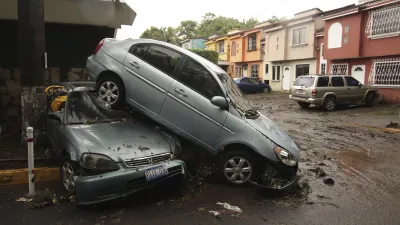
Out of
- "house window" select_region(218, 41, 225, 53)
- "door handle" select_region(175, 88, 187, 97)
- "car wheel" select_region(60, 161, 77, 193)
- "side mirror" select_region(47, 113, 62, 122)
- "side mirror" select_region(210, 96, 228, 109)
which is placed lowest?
"car wheel" select_region(60, 161, 77, 193)

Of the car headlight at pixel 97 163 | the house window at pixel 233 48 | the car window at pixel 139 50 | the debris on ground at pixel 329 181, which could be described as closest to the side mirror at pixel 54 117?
the car headlight at pixel 97 163

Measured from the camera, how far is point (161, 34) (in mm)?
58438

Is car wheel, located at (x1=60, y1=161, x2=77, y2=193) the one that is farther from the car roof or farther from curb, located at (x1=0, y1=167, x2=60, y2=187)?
the car roof

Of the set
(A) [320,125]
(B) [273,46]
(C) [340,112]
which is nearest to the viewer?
(A) [320,125]

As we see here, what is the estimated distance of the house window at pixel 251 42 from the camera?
105ft

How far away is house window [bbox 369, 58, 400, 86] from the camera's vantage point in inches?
668

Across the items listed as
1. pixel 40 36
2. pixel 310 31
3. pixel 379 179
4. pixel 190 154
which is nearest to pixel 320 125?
pixel 379 179

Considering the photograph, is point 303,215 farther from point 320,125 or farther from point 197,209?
point 320,125

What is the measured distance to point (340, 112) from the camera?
15359 millimetres

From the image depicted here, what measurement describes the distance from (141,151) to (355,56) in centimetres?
1758

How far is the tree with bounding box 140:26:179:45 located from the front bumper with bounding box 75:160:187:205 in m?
54.6

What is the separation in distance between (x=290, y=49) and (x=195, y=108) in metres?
23.1

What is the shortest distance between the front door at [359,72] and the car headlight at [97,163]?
59.6 feet

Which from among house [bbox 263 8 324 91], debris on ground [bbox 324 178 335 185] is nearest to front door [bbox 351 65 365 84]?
house [bbox 263 8 324 91]
